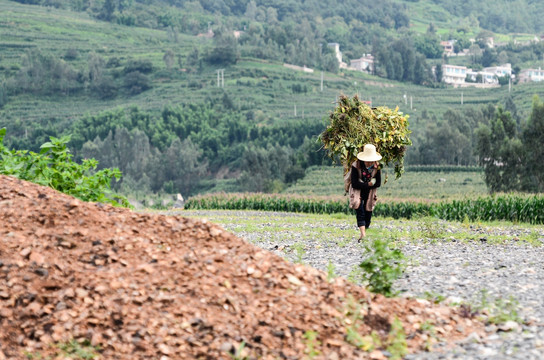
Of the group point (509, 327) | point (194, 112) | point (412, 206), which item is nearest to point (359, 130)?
point (509, 327)

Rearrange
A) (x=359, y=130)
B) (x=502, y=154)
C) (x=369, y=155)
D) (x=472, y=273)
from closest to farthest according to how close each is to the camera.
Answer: (x=472, y=273) < (x=369, y=155) < (x=359, y=130) < (x=502, y=154)

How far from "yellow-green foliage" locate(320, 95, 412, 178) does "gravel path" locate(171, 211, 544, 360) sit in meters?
2.33

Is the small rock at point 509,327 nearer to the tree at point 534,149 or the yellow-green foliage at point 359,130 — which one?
the yellow-green foliage at point 359,130

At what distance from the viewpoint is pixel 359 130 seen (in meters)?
18.3

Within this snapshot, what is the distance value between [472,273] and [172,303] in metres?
5.00

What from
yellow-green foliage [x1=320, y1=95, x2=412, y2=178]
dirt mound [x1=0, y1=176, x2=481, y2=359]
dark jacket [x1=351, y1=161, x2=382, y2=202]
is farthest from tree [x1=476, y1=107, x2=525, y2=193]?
dirt mound [x1=0, y1=176, x2=481, y2=359]

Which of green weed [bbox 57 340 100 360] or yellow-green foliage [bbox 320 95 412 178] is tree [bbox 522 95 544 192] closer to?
yellow-green foliage [bbox 320 95 412 178]

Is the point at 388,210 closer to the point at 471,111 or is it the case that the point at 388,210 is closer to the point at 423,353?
the point at 423,353

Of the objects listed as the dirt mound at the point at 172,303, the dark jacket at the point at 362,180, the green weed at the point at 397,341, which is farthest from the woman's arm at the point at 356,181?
the green weed at the point at 397,341

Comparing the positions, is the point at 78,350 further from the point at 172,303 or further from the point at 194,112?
the point at 194,112

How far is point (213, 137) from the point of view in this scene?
15450cm

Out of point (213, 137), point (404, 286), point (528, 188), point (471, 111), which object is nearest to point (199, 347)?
point (404, 286)

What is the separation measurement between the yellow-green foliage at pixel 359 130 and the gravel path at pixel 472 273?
2332 mm

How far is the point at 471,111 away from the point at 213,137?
58.7 meters
